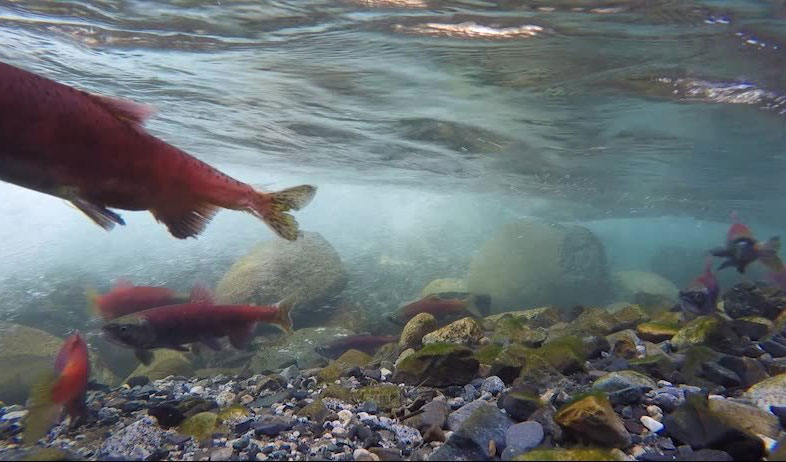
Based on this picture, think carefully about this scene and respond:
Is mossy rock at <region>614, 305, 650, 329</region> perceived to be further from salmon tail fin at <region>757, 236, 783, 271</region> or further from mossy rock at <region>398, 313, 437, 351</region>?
salmon tail fin at <region>757, 236, 783, 271</region>

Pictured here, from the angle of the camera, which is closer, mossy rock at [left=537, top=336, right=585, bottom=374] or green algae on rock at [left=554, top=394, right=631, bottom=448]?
green algae on rock at [left=554, top=394, right=631, bottom=448]

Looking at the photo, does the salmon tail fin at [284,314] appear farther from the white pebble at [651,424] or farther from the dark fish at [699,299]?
the dark fish at [699,299]

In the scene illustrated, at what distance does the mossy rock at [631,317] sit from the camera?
240 inches

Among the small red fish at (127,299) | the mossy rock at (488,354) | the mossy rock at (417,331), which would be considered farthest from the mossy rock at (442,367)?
the small red fish at (127,299)

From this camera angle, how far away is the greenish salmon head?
4.00m

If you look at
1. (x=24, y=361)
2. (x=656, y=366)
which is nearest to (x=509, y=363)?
(x=656, y=366)

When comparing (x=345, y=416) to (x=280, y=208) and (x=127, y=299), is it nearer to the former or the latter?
(x=280, y=208)

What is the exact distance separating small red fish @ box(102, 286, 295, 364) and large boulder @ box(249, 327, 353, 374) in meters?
2.94

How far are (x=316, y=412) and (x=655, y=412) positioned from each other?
2701 millimetres

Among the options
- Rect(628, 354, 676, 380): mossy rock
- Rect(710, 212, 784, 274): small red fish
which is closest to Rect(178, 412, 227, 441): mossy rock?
Rect(628, 354, 676, 380): mossy rock

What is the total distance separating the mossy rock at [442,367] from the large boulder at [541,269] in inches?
553

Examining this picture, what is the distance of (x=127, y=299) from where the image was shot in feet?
19.5

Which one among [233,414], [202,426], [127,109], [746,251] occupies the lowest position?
[746,251]

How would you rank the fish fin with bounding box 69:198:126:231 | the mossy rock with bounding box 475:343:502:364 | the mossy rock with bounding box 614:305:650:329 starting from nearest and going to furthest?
the fish fin with bounding box 69:198:126:231
the mossy rock with bounding box 475:343:502:364
the mossy rock with bounding box 614:305:650:329
